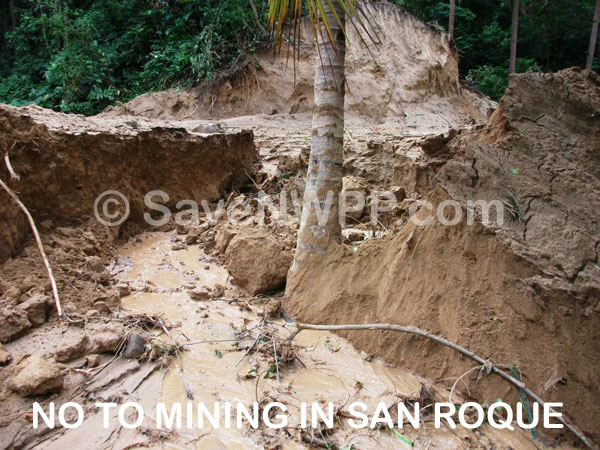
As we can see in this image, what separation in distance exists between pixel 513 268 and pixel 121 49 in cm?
1152

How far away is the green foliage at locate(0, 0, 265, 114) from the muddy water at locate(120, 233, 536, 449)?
7.13 metres

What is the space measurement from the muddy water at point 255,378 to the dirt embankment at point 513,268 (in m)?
0.24

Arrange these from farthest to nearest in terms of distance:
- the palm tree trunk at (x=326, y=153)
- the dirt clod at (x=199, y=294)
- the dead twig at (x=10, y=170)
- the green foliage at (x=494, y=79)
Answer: the green foliage at (x=494, y=79)
the dirt clod at (x=199, y=294)
the palm tree trunk at (x=326, y=153)
the dead twig at (x=10, y=170)

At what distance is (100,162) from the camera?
4402 mm

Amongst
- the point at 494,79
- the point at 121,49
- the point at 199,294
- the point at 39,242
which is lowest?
the point at 199,294

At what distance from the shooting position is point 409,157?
535cm

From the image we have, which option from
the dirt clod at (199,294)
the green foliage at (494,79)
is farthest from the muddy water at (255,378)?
the green foliage at (494,79)

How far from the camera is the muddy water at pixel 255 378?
225 centimetres

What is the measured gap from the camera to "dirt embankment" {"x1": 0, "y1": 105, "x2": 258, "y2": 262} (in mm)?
3535

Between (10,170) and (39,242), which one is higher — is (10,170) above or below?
above

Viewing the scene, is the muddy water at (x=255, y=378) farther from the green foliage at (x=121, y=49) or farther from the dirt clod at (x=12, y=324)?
the green foliage at (x=121, y=49)

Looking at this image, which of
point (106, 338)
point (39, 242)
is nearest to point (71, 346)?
point (106, 338)

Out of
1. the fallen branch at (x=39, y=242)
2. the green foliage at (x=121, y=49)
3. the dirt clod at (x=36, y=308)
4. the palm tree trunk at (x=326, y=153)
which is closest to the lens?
the dirt clod at (x=36, y=308)

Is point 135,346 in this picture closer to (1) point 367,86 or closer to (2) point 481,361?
(2) point 481,361
